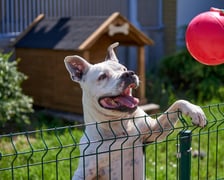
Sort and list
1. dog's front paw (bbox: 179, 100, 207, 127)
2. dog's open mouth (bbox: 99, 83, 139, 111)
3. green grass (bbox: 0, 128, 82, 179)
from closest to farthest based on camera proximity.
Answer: dog's front paw (bbox: 179, 100, 207, 127), dog's open mouth (bbox: 99, 83, 139, 111), green grass (bbox: 0, 128, 82, 179)

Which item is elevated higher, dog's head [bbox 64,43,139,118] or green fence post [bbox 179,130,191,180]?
dog's head [bbox 64,43,139,118]

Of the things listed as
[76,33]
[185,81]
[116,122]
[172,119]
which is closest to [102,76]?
[116,122]

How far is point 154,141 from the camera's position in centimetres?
379

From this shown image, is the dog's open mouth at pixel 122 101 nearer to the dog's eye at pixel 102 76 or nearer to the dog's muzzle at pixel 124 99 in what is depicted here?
the dog's muzzle at pixel 124 99

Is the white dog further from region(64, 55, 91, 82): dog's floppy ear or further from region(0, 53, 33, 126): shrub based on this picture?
region(0, 53, 33, 126): shrub

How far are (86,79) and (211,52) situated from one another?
0.88m

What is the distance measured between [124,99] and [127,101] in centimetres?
3

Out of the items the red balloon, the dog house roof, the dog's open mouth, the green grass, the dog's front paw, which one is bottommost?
the green grass

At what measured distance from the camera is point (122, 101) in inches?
147

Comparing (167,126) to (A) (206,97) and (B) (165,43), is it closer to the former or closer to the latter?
(A) (206,97)

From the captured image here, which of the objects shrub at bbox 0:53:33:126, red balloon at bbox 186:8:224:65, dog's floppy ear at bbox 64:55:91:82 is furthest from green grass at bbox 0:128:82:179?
red balloon at bbox 186:8:224:65

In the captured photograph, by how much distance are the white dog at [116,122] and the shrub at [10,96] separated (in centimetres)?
320

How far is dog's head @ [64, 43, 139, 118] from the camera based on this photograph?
3711mm

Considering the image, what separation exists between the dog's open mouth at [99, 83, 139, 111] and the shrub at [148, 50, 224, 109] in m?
5.40
